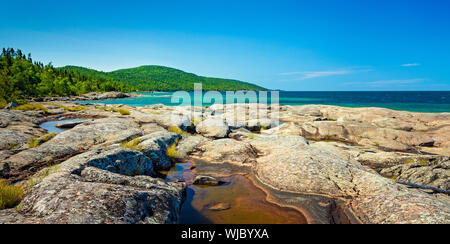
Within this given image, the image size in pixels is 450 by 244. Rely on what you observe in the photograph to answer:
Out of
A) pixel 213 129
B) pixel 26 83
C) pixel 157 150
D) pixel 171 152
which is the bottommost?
pixel 171 152

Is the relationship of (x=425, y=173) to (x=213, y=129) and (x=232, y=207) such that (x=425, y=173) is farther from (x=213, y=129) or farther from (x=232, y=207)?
(x=213, y=129)

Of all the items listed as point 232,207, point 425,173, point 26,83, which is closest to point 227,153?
point 232,207

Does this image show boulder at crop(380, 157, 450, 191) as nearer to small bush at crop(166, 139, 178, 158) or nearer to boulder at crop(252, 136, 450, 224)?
boulder at crop(252, 136, 450, 224)

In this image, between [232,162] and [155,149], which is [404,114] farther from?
[155,149]

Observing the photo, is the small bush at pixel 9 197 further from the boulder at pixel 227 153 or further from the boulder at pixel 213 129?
the boulder at pixel 213 129

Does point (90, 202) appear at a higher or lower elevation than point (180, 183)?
higher

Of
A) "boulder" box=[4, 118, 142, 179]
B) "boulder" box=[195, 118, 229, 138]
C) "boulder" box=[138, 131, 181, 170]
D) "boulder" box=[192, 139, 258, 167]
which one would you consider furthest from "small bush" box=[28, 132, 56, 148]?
"boulder" box=[195, 118, 229, 138]

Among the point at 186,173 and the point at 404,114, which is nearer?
the point at 186,173

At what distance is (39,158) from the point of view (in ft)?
29.6

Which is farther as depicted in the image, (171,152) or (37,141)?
(171,152)

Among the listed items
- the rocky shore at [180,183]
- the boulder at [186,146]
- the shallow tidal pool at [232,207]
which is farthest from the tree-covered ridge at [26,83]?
the shallow tidal pool at [232,207]
